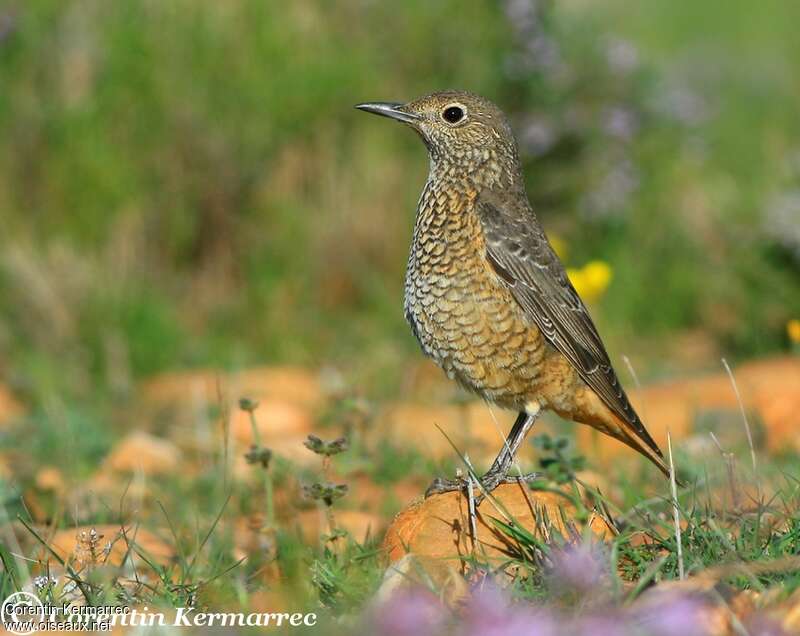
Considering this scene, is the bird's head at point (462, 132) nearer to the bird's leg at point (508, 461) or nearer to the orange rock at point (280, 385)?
the bird's leg at point (508, 461)

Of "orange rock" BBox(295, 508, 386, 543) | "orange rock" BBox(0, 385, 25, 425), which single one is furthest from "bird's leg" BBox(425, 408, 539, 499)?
"orange rock" BBox(0, 385, 25, 425)

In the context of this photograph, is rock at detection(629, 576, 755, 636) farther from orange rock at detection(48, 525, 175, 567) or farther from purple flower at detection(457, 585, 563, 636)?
orange rock at detection(48, 525, 175, 567)

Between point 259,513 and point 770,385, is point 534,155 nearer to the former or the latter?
point 770,385

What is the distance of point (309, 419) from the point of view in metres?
7.48

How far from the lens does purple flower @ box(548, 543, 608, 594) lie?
3.16 m

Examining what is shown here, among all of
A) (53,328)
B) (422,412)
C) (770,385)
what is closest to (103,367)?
(53,328)

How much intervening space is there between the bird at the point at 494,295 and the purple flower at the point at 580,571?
113 centimetres

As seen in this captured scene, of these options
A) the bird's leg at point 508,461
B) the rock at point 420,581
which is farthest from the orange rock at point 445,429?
the rock at point 420,581

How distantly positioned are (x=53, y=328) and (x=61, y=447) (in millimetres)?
2050

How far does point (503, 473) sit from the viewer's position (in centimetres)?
466

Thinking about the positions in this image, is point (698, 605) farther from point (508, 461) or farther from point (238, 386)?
point (238, 386)

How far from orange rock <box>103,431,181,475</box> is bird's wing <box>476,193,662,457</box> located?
229 cm

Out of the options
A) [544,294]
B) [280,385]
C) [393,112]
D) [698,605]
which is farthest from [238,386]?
[698,605]

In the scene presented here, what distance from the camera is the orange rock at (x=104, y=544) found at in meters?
3.91
